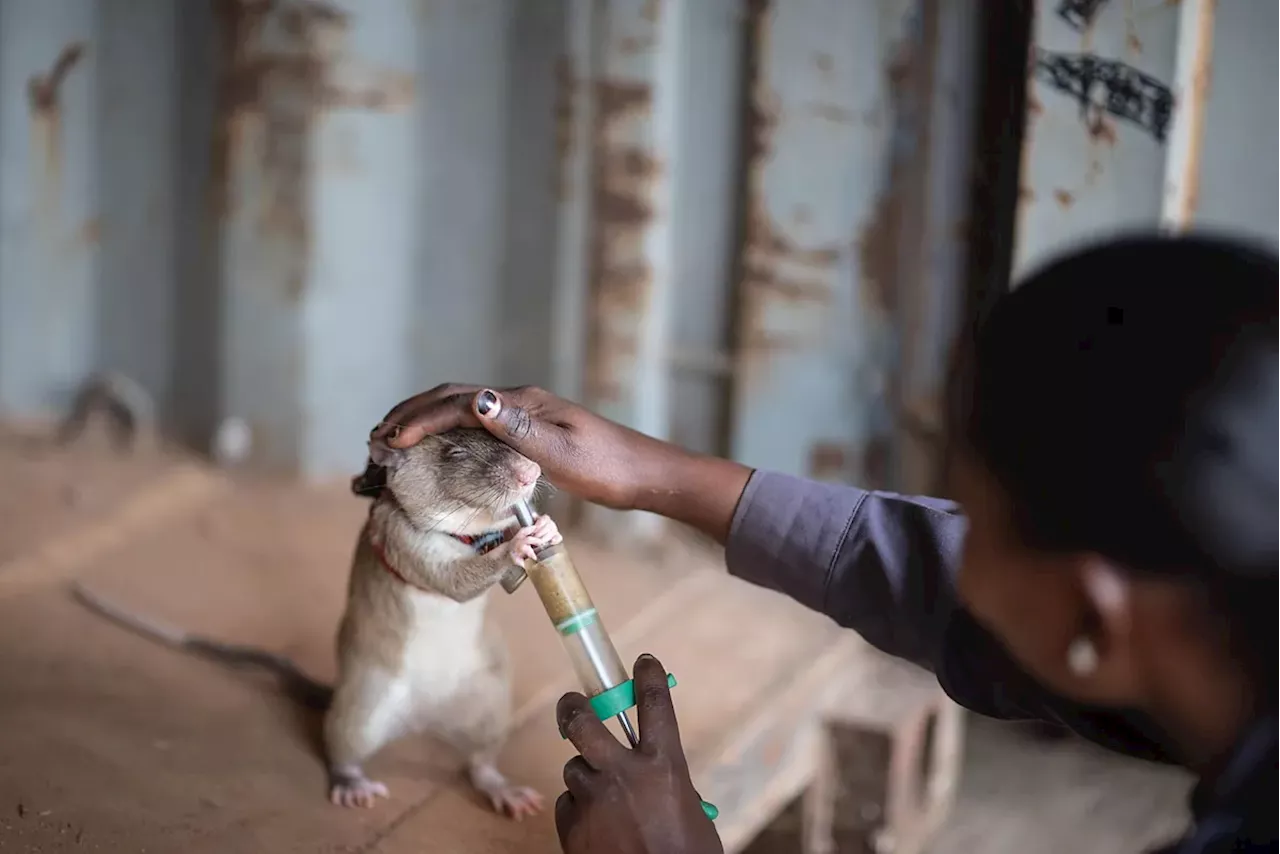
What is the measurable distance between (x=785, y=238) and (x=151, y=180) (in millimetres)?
2516

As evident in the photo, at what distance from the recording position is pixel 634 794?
1.81 meters

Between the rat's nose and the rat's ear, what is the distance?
254 mm

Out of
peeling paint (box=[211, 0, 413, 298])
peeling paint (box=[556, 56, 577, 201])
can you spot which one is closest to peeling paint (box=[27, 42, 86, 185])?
peeling paint (box=[211, 0, 413, 298])

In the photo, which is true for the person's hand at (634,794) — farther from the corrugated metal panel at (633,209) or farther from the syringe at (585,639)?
the corrugated metal panel at (633,209)

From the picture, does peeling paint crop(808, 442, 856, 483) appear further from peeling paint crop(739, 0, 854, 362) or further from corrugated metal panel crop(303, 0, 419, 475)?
corrugated metal panel crop(303, 0, 419, 475)

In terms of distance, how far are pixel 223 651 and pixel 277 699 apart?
27cm

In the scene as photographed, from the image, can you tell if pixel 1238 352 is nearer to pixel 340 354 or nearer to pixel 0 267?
pixel 340 354

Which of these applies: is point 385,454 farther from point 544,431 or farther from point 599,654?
point 599,654

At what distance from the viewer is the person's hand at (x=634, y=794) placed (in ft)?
5.84

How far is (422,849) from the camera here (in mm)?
2496

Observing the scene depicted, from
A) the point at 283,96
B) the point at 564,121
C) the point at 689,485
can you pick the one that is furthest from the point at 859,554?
the point at 283,96

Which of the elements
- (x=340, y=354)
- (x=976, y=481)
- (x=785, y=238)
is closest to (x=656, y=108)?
(x=785, y=238)

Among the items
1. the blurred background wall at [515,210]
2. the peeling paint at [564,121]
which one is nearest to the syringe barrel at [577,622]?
the blurred background wall at [515,210]

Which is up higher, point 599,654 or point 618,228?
point 618,228
